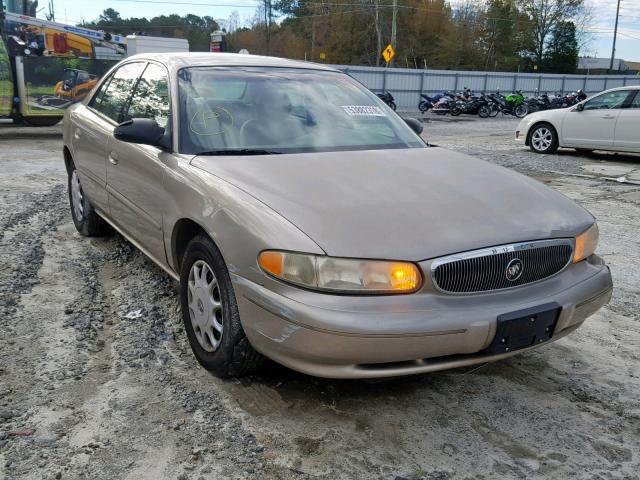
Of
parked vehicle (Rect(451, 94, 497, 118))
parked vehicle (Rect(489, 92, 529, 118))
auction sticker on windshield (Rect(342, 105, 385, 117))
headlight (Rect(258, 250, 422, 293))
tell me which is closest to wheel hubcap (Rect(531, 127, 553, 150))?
auction sticker on windshield (Rect(342, 105, 385, 117))

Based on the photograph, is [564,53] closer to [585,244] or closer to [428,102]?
[428,102]

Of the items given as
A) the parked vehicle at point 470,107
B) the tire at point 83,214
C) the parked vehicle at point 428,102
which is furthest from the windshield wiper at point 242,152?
the parked vehicle at point 428,102

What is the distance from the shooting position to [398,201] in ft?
9.15

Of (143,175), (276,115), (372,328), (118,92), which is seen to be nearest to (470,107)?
(118,92)

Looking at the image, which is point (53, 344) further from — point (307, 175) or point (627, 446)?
point (627, 446)

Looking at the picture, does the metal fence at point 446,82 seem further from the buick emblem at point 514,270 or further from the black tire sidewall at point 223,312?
the buick emblem at point 514,270

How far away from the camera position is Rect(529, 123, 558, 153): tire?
13172mm

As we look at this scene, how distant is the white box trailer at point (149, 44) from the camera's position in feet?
62.3

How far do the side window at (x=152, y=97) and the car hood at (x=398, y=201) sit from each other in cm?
69

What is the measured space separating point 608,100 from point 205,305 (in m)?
11.3

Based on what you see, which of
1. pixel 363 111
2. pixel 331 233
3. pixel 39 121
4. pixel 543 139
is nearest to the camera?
pixel 331 233

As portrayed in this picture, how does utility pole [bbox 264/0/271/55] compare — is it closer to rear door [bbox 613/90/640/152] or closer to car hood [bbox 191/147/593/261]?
rear door [bbox 613/90/640/152]

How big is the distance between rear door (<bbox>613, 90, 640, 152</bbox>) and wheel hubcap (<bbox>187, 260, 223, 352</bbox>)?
1082 centimetres

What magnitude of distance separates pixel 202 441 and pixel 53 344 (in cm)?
134
